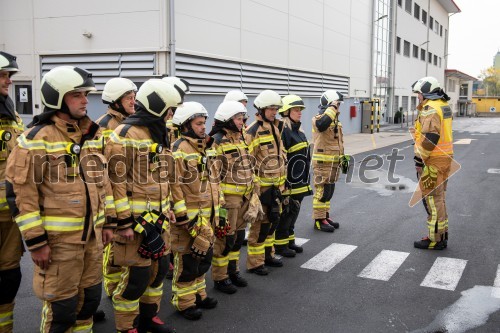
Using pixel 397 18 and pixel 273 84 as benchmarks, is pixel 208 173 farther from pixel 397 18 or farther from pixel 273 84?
pixel 397 18

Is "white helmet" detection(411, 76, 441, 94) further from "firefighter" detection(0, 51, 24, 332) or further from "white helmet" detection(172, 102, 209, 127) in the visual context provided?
"firefighter" detection(0, 51, 24, 332)

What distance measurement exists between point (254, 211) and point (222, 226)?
1.88ft

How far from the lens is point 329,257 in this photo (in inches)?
272

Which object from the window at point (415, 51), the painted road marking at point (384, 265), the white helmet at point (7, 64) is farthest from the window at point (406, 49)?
the white helmet at point (7, 64)

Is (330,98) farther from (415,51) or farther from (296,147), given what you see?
(415,51)

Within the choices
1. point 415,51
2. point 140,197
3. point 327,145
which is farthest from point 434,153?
point 415,51

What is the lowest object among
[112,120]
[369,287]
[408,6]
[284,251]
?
[369,287]

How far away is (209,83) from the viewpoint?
16.1 meters

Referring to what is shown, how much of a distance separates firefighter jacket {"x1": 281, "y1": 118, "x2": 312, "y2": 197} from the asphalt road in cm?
103

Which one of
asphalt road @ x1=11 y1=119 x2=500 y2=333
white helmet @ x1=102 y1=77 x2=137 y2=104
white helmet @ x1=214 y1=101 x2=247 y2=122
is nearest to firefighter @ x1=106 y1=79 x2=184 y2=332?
asphalt road @ x1=11 y1=119 x2=500 y2=333

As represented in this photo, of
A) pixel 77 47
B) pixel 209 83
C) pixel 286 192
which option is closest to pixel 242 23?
pixel 209 83

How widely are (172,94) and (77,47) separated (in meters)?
11.8

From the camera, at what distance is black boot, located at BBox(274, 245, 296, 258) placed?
6.93m

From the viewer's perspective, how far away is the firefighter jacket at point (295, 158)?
22.2 ft
